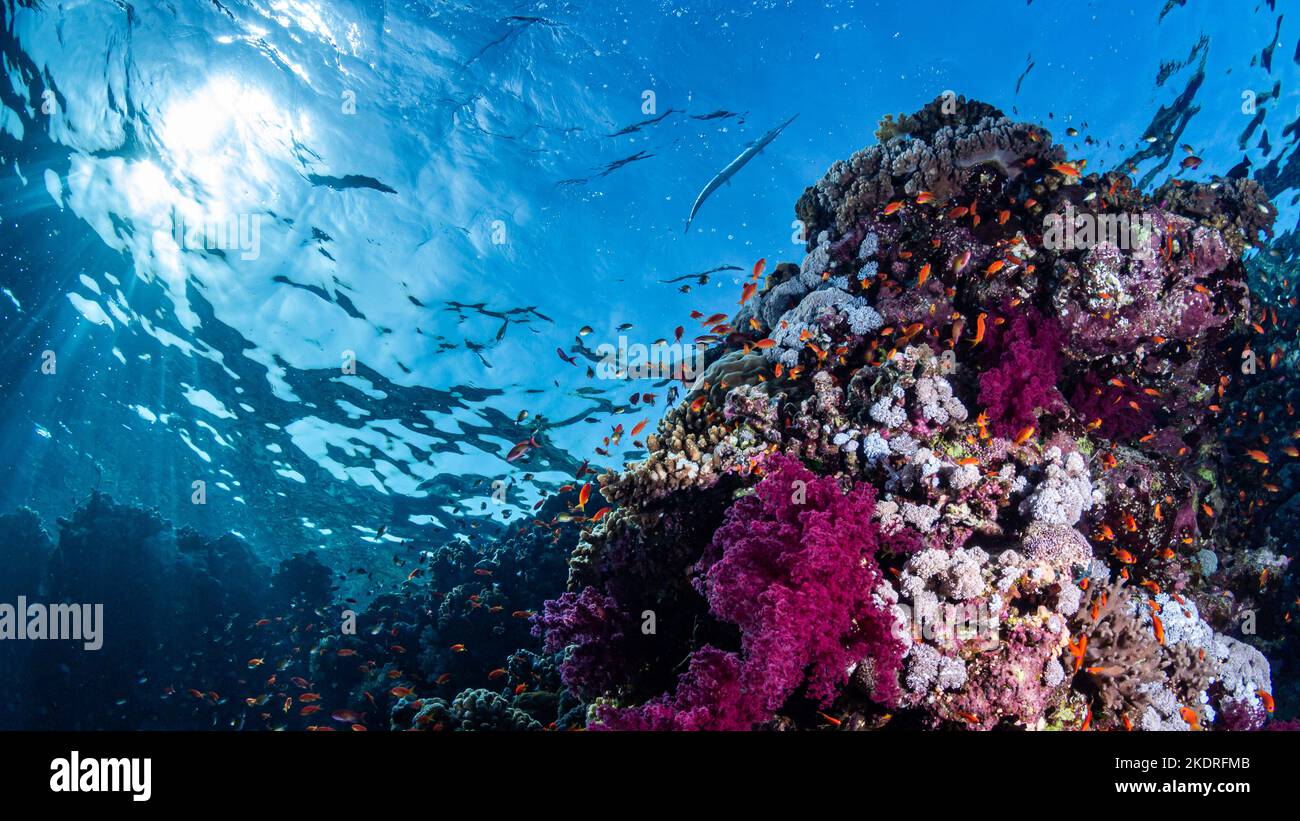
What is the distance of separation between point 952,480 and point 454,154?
12.5 m

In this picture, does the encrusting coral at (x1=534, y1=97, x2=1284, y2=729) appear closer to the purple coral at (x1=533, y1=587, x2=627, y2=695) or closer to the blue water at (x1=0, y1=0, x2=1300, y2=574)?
the purple coral at (x1=533, y1=587, x2=627, y2=695)

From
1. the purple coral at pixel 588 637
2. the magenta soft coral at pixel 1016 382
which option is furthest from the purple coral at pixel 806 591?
the magenta soft coral at pixel 1016 382

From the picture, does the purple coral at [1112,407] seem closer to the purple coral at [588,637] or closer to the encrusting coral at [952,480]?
the encrusting coral at [952,480]

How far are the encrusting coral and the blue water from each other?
4.46m

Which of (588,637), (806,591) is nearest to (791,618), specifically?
(806,591)

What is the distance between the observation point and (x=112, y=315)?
653 inches

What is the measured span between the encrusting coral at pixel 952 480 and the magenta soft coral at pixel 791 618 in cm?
2

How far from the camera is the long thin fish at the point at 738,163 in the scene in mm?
12523

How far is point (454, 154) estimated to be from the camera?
12539 millimetres

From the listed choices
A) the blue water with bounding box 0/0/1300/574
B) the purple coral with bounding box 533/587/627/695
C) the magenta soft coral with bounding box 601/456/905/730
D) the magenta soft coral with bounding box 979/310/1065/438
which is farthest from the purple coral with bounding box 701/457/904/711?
the blue water with bounding box 0/0/1300/574

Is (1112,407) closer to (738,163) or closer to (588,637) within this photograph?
(588,637)

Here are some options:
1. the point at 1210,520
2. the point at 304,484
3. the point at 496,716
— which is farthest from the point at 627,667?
the point at 304,484
